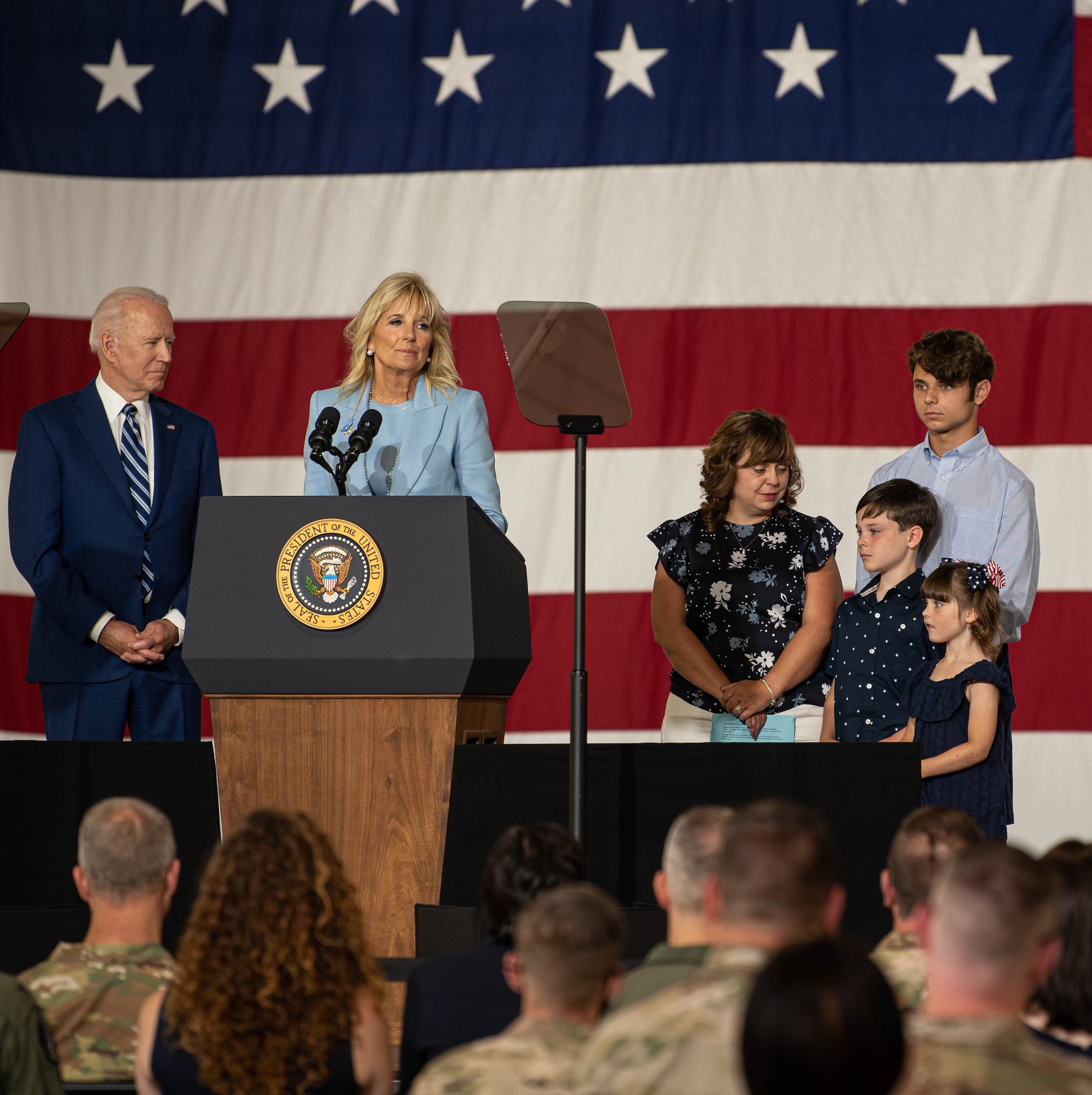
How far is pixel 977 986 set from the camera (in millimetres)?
1402

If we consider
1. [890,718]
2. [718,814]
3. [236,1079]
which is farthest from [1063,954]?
[890,718]

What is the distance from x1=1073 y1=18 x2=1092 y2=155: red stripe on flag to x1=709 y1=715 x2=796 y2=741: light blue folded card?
279 centimetres

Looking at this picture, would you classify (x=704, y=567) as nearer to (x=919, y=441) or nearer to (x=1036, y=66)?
(x=919, y=441)

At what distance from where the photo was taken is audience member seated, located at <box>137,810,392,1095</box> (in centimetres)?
181

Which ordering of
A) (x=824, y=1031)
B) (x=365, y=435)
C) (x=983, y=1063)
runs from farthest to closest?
(x=365, y=435) < (x=983, y=1063) < (x=824, y=1031)

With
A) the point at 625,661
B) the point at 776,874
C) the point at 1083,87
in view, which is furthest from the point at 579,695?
the point at 1083,87

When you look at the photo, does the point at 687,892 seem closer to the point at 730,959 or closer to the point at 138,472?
the point at 730,959

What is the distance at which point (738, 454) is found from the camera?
12.8ft

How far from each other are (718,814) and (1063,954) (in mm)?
471

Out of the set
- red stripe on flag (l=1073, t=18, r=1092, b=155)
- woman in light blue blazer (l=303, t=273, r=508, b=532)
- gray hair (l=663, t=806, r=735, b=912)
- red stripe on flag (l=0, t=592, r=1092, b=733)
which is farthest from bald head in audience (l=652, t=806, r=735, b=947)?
red stripe on flag (l=1073, t=18, r=1092, b=155)

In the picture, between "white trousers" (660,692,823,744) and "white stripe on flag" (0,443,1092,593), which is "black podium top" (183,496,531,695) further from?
"white stripe on flag" (0,443,1092,593)

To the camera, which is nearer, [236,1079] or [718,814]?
[236,1079]

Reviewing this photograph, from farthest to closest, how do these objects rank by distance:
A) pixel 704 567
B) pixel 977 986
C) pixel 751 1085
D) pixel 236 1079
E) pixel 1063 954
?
pixel 704 567, pixel 1063 954, pixel 236 1079, pixel 977 986, pixel 751 1085

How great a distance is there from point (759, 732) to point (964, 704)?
1.71 ft
